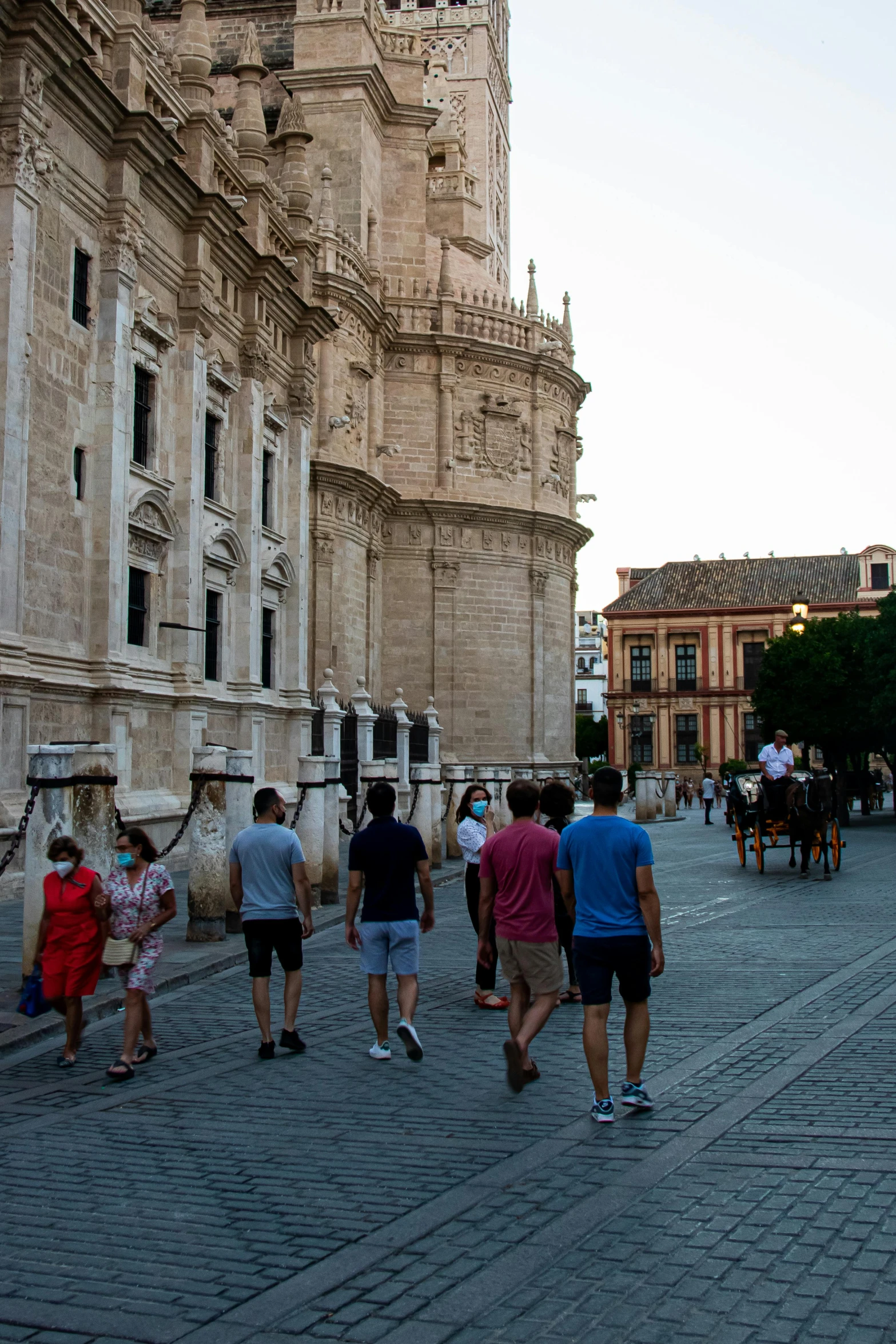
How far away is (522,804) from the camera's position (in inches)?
295

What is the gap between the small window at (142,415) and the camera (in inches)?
763

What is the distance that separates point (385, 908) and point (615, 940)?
194 centimetres

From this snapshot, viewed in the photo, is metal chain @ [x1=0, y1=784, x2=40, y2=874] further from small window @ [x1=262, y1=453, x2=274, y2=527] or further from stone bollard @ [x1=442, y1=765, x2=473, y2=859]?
small window @ [x1=262, y1=453, x2=274, y2=527]

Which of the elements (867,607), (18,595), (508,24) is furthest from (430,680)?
(508,24)

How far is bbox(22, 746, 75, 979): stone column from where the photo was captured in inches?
371

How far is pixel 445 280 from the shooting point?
36250 millimetres

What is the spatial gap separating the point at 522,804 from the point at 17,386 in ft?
33.0

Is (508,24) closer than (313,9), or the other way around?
(313,9)

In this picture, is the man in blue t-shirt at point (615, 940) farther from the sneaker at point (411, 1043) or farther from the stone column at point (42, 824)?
the stone column at point (42, 824)

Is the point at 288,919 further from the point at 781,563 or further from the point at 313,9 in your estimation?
the point at 781,563

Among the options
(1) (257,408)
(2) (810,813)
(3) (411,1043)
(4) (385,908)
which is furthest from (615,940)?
(1) (257,408)

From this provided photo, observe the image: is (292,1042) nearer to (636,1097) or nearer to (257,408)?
(636,1097)

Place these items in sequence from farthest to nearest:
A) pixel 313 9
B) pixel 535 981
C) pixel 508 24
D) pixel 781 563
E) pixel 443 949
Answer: pixel 781 563 → pixel 508 24 → pixel 313 9 → pixel 443 949 → pixel 535 981

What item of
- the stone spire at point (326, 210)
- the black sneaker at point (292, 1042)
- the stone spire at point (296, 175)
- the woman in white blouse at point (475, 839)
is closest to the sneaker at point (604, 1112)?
the black sneaker at point (292, 1042)
